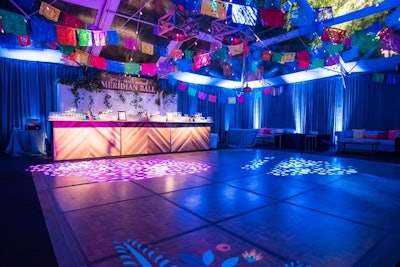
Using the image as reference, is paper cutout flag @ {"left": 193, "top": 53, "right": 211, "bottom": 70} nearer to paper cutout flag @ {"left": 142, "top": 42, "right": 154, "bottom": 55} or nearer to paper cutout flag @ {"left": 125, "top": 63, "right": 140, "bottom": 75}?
paper cutout flag @ {"left": 142, "top": 42, "right": 154, "bottom": 55}

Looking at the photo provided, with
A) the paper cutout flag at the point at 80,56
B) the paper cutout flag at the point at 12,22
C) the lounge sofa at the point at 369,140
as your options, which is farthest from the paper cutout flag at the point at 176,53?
the lounge sofa at the point at 369,140

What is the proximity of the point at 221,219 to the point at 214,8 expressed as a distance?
5165 millimetres

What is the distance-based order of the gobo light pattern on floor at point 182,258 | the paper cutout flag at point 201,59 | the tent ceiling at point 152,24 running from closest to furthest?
the gobo light pattern on floor at point 182,258
the tent ceiling at point 152,24
the paper cutout flag at point 201,59

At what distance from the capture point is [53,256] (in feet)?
5.51

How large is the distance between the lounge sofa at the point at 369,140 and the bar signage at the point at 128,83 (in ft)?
27.8

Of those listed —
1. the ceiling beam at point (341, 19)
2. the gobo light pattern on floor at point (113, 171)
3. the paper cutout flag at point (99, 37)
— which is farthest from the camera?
the paper cutout flag at point (99, 37)

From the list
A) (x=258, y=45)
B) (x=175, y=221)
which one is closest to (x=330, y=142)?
(x=258, y=45)

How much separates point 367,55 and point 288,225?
30.2 feet

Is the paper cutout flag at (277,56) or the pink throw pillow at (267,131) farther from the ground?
the paper cutout flag at (277,56)

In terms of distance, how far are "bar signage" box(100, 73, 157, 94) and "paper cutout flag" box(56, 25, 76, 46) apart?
11.9 feet

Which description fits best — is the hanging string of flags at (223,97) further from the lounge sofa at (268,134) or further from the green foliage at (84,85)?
the green foliage at (84,85)

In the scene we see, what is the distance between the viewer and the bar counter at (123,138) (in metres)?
6.16

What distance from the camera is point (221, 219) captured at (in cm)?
236

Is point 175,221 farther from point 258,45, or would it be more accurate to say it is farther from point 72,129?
point 258,45
